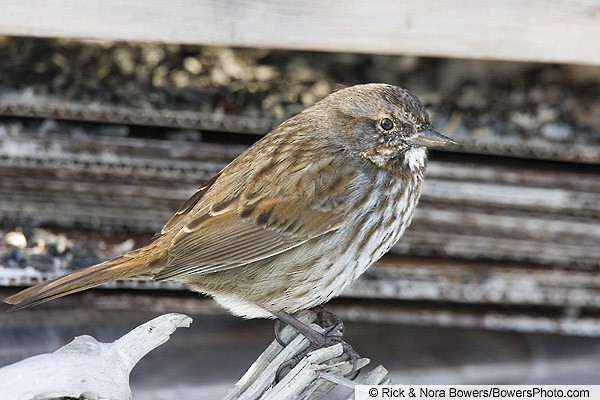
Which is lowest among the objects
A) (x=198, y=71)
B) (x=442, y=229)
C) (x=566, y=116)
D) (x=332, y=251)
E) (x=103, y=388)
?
(x=103, y=388)

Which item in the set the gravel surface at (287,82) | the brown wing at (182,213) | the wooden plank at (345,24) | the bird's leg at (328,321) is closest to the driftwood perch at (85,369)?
the brown wing at (182,213)

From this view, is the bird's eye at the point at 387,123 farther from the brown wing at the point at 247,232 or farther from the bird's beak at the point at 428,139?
the brown wing at the point at 247,232

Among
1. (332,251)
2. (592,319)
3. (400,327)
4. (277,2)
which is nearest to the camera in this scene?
(332,251)

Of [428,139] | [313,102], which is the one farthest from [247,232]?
[313,102]

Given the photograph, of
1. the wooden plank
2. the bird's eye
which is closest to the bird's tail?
the bird's eye

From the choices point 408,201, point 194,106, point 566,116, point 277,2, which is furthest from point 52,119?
point 566,116

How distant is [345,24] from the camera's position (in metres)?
3.40

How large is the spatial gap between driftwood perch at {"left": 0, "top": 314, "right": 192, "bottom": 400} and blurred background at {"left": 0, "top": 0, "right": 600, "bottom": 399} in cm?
131

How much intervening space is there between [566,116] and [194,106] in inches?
54.9

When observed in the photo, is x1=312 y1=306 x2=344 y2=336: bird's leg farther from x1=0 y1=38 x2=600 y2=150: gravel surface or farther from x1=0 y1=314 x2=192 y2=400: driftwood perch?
x1=0 y1=38 x2=600 y2=150: gravel surface

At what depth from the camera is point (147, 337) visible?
2.39 meters

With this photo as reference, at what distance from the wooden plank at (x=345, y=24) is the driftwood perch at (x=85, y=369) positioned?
1294 millimetres

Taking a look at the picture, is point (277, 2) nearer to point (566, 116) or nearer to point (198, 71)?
point (198, 71)

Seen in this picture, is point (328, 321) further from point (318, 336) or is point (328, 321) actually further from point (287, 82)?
point (287, 82)
